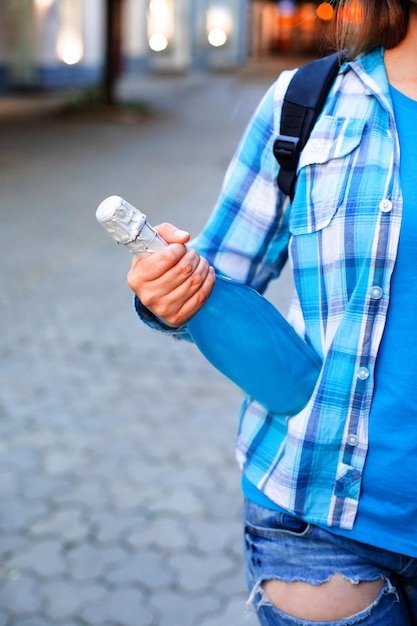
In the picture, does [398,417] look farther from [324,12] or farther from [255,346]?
[324,12]

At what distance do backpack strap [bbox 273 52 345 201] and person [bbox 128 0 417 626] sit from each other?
19mm

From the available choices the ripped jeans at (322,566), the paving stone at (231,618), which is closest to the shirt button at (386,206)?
the ripped jeans at (322,566)

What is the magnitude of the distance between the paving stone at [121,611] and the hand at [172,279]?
1955 mm

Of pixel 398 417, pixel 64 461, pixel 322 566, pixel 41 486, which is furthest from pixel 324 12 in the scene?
pixel 64 461

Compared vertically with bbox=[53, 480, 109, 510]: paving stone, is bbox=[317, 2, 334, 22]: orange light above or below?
above

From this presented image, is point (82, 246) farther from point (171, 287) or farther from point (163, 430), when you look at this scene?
point (171, 287)

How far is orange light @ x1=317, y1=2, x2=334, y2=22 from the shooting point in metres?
1.77

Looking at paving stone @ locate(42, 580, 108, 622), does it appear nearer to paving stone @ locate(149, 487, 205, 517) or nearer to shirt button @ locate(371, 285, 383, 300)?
paving stone @ locate(149, 487, 205, 517)

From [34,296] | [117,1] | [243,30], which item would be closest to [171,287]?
[34,296]

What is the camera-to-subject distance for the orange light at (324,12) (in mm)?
1768

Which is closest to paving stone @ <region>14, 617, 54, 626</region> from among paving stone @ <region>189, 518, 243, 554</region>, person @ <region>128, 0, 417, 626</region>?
paving stone @ <region>189, 518, 243, 554</region>

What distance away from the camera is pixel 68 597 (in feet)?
10.3

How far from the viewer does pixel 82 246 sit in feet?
26.8

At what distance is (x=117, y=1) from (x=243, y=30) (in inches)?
861
